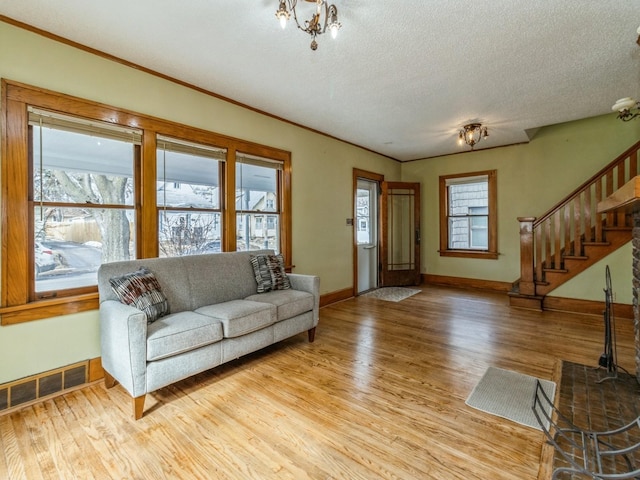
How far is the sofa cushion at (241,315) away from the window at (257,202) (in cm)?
115

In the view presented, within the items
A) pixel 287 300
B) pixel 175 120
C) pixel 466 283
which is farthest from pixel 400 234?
pixel 175 120

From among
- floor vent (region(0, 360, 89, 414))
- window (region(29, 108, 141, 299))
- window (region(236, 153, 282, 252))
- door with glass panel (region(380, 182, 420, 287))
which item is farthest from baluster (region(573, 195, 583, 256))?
floor vent (region(0, 360, 89, 414))

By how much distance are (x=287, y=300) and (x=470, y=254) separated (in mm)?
4593

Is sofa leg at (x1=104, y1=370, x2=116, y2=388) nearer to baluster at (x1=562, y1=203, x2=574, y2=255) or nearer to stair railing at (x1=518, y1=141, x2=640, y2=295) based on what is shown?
stair railing at (x1=518, y1=141, x2=640, y2=295)

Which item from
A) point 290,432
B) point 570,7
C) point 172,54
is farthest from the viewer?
point 172,54

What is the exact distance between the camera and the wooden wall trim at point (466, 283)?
586 cm

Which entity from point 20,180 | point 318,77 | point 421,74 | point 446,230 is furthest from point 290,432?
point 446,230

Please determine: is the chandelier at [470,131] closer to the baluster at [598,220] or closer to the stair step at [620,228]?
the baluster at [598,220]

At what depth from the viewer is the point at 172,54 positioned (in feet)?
8.62

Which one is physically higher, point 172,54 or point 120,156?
point 172,54

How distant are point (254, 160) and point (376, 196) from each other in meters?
3.12

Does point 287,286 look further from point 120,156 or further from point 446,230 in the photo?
point 446,230

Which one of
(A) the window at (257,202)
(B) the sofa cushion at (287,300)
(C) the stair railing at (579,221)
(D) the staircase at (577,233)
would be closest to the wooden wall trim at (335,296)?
(A) the window at (257,202)

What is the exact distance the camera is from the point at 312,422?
6.59ft
